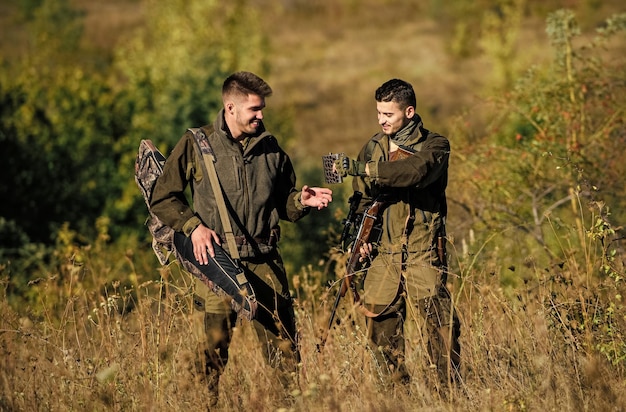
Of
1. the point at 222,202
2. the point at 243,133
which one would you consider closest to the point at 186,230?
the point at 222,202

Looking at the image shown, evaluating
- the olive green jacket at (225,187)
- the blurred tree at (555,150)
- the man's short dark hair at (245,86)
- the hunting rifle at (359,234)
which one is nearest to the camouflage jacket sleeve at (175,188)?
the olive green jacket at (225,187)

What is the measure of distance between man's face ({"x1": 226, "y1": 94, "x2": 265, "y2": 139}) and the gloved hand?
21.8 inches

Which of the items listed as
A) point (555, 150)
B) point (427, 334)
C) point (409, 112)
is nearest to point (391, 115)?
point (409, 112)

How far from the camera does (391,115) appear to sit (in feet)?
14.8

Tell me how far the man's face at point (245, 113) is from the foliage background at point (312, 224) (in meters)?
0.83

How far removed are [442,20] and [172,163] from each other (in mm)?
57086

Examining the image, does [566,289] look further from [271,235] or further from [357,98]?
[357,98]

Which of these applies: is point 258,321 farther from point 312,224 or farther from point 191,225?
point 312,224

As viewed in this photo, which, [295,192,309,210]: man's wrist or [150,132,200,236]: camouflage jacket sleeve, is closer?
[150,132,200,236]: camouflage jacket sleeve

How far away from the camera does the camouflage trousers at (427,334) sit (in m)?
4.39

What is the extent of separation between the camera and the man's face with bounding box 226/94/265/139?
4.56 metres

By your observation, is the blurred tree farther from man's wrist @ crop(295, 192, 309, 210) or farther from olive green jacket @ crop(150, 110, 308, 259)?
olive green jacket @ crop(150, 110, 308, 259)

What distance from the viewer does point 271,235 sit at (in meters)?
4.65

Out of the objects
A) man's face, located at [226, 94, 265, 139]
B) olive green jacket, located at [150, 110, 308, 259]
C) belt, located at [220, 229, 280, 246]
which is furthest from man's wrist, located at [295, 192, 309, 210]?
man's face, located at [226, 94, 265, 139]
